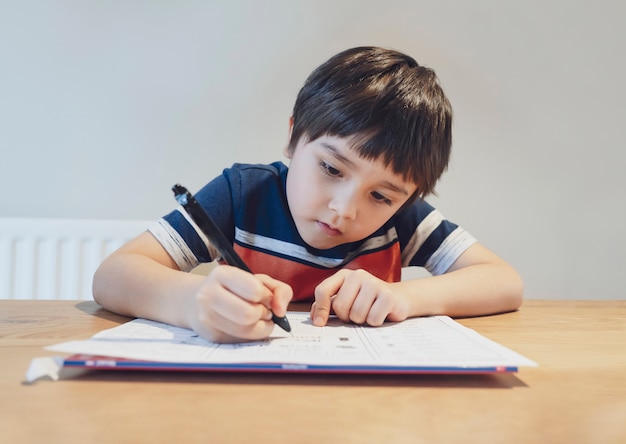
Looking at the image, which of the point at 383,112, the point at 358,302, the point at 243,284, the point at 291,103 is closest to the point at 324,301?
the point at 358,302

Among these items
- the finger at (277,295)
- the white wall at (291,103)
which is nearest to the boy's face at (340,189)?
the finger at (277,295)

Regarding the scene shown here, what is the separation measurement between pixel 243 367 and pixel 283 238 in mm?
490

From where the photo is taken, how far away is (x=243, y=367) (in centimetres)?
37

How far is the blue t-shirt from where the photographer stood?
0.85 meters

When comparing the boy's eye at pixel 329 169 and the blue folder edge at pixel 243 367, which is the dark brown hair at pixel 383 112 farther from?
the blue folder edge at pixel 243 367

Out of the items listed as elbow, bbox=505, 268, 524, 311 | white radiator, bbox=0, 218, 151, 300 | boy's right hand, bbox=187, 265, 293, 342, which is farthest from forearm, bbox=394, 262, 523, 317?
white radiator, bbox=0, 218, 151, 300

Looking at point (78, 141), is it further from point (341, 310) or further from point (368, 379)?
point (368, 379)

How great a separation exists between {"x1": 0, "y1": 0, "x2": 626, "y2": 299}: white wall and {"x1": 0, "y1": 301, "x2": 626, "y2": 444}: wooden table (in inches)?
38.2

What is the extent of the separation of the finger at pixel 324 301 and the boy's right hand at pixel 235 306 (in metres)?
0.09

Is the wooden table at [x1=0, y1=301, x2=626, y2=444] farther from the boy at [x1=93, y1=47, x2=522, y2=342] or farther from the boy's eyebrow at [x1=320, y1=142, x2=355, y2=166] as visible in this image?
the boy's eyebrow at [x1=320, y1=142, x2=355, y2=166]

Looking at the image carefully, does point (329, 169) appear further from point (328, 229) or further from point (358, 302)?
point (358, 302)

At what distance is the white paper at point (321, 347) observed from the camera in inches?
14.9

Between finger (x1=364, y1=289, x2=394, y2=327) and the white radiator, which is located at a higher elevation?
finger (x1=364, y1=289, x2=394, y2=327)

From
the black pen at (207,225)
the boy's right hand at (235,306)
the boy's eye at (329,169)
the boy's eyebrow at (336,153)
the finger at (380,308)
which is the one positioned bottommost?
the finger at (380,308)
